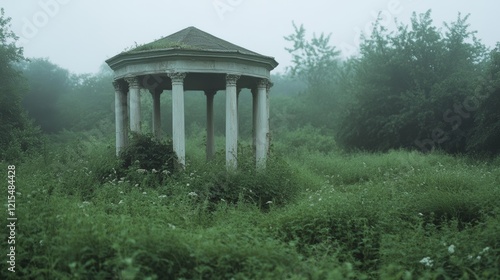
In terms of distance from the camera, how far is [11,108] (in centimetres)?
2194

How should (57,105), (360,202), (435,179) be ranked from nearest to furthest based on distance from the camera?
(360,202), (435,179), (57,105)

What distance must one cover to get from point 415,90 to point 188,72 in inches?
691

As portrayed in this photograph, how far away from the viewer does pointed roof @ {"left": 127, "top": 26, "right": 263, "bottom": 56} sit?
36.5 feet

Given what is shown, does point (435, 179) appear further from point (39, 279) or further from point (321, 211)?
point (39, 279)

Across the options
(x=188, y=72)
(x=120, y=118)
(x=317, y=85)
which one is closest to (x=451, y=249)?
(x=188, y=72)

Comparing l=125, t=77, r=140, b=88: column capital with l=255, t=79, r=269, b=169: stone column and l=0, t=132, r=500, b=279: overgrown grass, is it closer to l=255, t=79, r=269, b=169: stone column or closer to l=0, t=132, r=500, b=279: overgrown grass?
l=0, t=132, r=500, b=279: overgrown grass

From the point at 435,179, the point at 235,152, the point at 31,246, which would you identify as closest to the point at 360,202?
the point at 435,179

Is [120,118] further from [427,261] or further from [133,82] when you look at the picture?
[427,261]

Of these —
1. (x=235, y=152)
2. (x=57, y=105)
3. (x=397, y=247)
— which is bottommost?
(x=397, y=247)

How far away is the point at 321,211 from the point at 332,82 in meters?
37.7

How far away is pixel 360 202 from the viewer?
7.77m

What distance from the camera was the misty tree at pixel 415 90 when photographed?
880 inches

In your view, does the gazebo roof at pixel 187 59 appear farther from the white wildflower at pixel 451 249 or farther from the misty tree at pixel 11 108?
the misty tree at pixel 11 108

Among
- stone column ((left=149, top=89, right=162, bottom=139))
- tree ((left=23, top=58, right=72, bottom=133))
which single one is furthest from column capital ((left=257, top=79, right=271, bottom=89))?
tree ((left=23, top=58, right=72, bottom=133))
